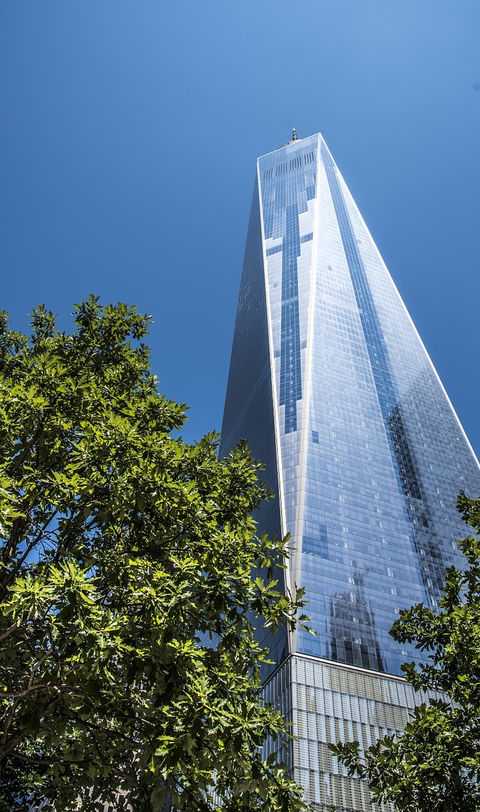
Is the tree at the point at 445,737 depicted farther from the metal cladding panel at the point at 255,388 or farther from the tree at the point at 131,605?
the metal cladding panel at the point at 255,388

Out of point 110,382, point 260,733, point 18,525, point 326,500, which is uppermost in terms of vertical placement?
point 326,500

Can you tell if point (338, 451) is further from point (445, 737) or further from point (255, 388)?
point (445, 737)

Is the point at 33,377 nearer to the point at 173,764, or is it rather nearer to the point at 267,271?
the point at 173,764

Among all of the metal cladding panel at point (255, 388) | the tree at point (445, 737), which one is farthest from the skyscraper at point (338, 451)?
the tree at point (445, 737)

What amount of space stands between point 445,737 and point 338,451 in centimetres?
6585

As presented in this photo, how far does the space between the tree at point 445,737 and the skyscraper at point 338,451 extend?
22.3m

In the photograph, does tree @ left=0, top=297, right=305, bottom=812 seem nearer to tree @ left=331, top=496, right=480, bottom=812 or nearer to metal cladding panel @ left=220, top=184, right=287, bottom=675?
tree @ left=331, top=496, right=480, bottom=812

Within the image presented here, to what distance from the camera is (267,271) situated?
109 metres

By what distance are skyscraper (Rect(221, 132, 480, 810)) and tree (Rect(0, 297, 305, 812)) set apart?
2435 centimetres

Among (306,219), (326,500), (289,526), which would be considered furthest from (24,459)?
(306,219)

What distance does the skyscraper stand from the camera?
52.4 metres

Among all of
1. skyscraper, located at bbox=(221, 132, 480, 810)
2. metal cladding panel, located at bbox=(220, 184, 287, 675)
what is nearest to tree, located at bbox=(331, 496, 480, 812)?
skyscraper, located at bbox=(221, 132, 480, 810)

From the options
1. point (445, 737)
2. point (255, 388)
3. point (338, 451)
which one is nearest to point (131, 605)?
point (445, 737)

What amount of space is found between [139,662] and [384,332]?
336 feet
